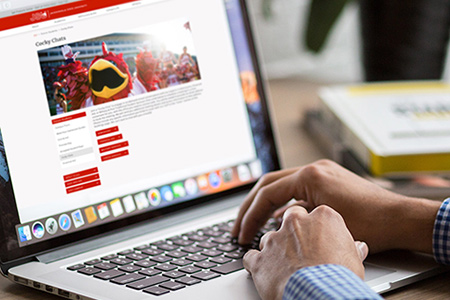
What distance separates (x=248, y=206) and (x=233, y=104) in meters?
0.16

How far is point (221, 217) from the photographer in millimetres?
768

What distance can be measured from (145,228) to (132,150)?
0.35ft

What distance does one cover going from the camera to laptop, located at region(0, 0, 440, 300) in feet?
2.05

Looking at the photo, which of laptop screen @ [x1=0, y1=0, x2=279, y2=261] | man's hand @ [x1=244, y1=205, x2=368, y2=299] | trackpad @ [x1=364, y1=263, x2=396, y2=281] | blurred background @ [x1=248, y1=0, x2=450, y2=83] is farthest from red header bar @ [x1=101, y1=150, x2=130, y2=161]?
blurred background @ [x1=248, y1=0, x2=450, y2=83]

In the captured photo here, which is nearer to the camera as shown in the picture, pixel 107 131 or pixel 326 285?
pixel 326 285

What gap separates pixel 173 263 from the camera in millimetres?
639

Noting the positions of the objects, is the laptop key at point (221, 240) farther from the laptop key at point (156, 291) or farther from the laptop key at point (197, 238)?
the laptop key at point (156, 291)

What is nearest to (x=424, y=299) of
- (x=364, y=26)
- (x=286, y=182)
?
(x=286, y=182)

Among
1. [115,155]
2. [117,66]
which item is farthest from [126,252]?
[117,66]

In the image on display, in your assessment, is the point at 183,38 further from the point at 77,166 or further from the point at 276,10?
the point at 276,10

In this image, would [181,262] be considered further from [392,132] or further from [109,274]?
[392,132]

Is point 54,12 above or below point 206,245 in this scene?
above

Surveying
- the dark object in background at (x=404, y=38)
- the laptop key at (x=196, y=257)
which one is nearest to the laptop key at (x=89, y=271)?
the laptop key at (x=196, y=257)

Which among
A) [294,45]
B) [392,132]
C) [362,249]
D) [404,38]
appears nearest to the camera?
[362,249]
